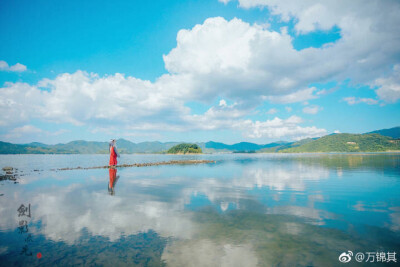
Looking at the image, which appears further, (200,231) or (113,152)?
(113,152)

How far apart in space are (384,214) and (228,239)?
13.7 meters

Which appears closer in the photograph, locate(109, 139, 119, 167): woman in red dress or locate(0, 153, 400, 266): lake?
locate(0, 153, 400, 266): lake

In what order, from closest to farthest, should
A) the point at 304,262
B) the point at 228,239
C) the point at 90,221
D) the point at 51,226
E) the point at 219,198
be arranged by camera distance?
the point at 304,262
the point at 228,239
the point at 51,226
the point at 90,221
the point at 219,198

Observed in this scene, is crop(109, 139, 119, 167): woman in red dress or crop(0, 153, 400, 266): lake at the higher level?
crop(109, 139, 119, 167): woman in red dress

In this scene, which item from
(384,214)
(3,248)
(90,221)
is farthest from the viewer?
(384,214)

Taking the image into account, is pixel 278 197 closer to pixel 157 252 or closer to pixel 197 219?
pixel 197 219

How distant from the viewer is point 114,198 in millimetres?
21141

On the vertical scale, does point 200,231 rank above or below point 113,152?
below

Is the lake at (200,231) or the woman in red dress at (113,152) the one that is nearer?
the lake at (200,231)

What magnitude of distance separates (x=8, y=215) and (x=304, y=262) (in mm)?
21831

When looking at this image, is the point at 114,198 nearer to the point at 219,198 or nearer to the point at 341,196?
the point at 219,198

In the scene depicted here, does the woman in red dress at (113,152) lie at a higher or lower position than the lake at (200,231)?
higher

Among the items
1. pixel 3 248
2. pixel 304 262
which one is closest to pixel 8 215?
pixel 3 248

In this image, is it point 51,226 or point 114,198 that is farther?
point 114,198
